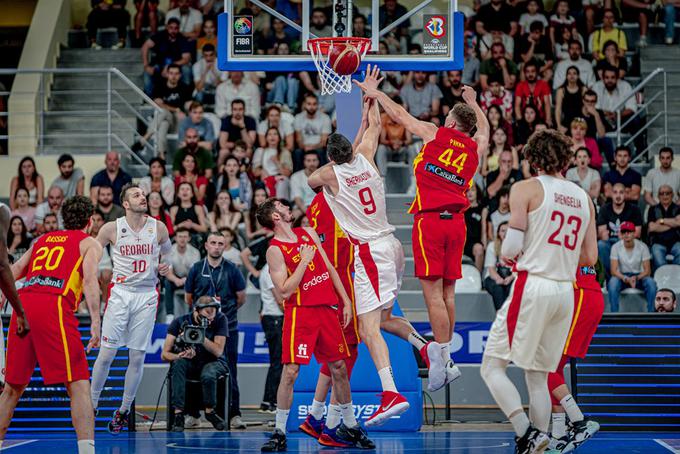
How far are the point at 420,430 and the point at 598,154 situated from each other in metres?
6.95

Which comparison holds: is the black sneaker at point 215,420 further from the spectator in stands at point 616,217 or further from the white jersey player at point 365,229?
the spectator in stands at point 616,217

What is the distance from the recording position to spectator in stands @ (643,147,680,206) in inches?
699

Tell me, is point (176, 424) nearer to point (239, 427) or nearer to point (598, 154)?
point (239, 427)

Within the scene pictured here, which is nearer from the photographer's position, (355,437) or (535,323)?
(535,323)

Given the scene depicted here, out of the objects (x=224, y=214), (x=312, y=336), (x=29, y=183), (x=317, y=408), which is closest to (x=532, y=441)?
(x=312, y=336)

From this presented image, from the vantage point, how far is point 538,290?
29.1ft

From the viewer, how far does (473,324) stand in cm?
1566

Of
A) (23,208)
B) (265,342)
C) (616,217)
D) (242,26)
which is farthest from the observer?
(23,208)

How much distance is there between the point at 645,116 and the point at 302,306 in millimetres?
10993

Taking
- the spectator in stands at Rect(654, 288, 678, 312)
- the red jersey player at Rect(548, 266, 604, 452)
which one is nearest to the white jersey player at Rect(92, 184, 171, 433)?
the red jersey player at Rect(548, 266, 604, 452)

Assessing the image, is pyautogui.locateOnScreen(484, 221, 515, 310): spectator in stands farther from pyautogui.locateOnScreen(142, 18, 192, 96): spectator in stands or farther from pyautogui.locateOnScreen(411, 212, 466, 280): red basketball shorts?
pyautogui.locateOnScreen(142, 18, 192, 96): spectator in stands

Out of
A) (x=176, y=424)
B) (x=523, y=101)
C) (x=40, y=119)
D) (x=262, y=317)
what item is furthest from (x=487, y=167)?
(x=40, y=119)

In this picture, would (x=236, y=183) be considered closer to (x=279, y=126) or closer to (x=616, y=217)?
(x=279, y=126)

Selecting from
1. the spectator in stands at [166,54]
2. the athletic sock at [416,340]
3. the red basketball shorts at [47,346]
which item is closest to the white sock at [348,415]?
the athletic sock at [416,340]
